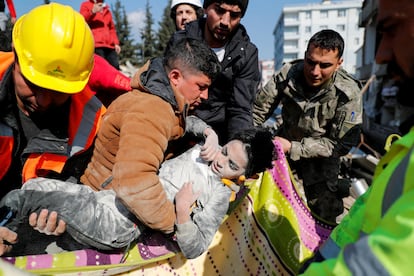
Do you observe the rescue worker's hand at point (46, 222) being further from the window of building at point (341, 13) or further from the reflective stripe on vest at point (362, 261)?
the window of building at point (341, 13)

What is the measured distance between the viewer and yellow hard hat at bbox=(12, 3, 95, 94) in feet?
5.97

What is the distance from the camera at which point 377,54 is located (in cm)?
115

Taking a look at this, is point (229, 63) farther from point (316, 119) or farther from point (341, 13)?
point (341, 13)

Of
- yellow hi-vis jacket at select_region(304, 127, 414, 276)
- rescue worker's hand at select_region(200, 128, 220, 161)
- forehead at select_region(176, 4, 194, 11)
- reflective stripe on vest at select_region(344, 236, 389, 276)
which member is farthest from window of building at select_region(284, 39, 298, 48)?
reflective stripe on vest at select_region(344, 236, 389, 276)

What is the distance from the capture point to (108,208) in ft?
5.96

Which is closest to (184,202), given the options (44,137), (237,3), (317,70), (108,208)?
(108,208)

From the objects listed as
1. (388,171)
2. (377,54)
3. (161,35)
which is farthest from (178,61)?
(161,35)

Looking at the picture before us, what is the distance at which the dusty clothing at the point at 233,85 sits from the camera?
9.98 ft

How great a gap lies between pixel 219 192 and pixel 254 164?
423mm

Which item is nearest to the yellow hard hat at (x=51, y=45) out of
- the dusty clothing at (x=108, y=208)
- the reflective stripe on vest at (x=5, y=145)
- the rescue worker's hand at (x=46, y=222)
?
the reflective stripe on vest at (x=5, y=145)

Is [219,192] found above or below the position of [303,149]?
above

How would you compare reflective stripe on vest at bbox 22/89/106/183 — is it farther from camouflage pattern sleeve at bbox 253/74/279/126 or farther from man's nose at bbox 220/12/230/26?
camouflage pattern sleeve at bbox 253/74/279/126

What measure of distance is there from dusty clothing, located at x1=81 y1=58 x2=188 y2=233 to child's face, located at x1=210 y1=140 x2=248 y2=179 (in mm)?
332

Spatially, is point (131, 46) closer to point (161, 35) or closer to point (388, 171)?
point (161, 35)
